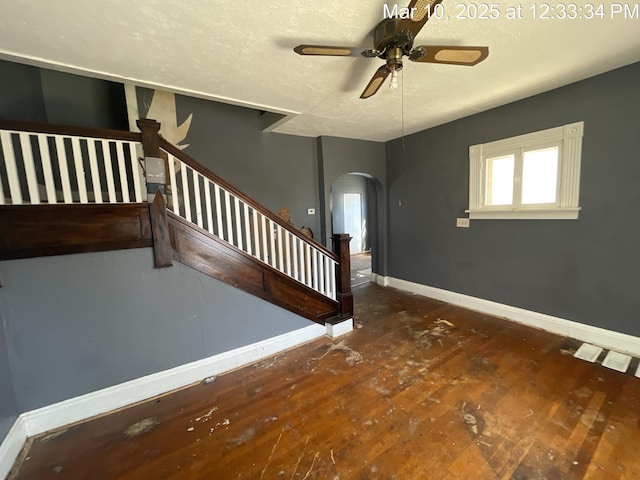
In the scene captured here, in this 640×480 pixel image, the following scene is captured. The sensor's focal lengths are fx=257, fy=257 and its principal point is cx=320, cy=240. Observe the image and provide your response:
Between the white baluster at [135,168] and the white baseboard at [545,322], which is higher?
the white baluster at [135,168]

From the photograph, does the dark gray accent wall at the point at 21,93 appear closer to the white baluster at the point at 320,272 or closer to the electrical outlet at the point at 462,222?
the white baluster at the point at 320,272

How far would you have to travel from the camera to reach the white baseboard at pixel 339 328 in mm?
2957

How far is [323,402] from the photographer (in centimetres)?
197

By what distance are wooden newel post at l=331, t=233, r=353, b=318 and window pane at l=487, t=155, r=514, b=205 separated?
2.05m

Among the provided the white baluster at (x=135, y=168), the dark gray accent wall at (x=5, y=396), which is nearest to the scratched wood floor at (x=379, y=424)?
the dark gray accent wall at (x=5, y=396)

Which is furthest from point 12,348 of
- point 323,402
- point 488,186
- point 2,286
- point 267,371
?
point 488,186

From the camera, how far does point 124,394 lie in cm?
200

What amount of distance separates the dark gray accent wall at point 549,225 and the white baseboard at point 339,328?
1837mm

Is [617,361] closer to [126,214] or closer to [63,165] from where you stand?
[126,214]

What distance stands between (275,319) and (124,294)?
4.28ft

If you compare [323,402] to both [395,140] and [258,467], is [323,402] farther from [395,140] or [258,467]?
[395,140]

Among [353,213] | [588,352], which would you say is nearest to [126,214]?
[588,352]

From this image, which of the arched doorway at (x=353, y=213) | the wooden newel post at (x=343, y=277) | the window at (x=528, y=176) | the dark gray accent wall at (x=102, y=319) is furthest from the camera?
the arched doorway at (x=353, y=213)

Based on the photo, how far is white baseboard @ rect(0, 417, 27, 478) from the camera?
1484mm
